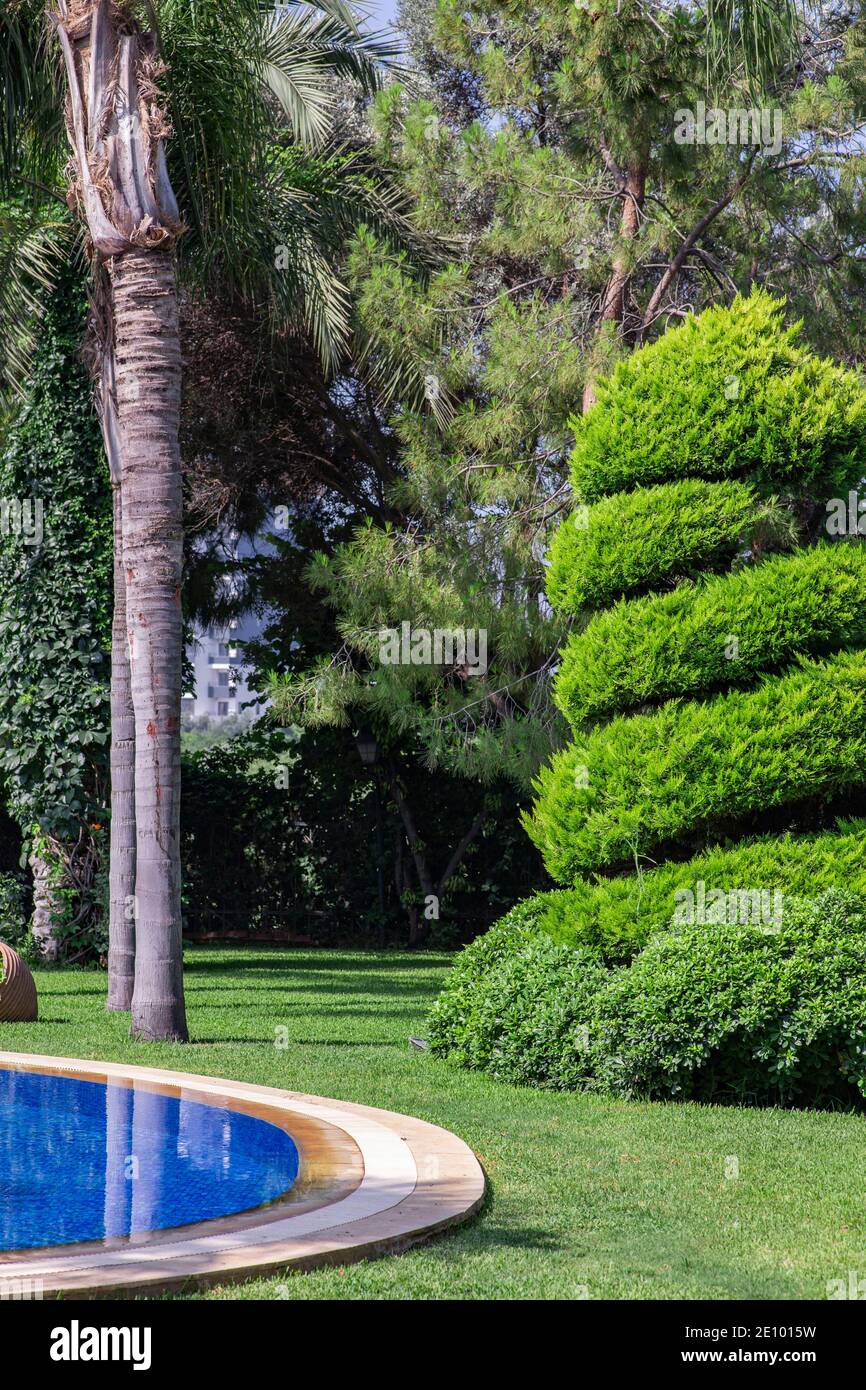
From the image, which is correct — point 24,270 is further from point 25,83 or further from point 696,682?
point 696,682

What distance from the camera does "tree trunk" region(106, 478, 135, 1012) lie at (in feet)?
38.2

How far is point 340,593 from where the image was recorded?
49.1ft

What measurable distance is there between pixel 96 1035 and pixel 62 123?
24.3 feet

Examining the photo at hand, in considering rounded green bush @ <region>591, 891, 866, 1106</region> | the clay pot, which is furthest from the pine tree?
the clay pot

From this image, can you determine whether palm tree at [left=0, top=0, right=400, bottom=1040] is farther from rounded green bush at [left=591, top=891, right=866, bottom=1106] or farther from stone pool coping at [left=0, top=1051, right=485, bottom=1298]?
rounded green bush at [left=591, top=891, right=866, bottom=1106]

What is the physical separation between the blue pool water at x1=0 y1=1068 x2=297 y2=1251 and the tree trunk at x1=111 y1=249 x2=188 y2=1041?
1.57 meters

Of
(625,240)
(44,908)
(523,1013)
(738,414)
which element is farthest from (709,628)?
(44,908)

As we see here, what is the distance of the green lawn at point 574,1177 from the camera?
4.49 metres

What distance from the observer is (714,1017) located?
7.57 meters

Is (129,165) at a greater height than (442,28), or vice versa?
(442,28)

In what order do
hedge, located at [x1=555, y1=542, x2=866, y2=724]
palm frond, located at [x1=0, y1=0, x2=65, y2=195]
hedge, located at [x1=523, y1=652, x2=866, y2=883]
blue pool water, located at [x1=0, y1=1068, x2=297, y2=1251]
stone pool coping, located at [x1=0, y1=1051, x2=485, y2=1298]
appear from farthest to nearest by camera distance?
palm frond, located at [x1=0, y1=0, x2=65, y2=195] → hedge, located at [x1=555, y1=542, x2=866, y2=724] → hedge, located at [x1=523, y1=652, x2=866, y2=883] → blue pool water, located at [x1=0, y1=1068, x2=297, y2=1251] → stone pool coping, located at [x1=0, y1=1051, x2=485, y2=1298]

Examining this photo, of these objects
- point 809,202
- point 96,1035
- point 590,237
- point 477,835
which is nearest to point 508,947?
point 96,1035

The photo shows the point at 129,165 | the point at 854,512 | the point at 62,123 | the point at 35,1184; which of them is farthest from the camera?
the point at 62,123
